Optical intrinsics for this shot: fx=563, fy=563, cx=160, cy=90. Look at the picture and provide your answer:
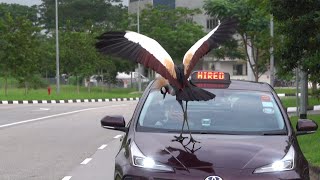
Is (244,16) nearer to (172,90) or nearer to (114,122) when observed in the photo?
(114,122)

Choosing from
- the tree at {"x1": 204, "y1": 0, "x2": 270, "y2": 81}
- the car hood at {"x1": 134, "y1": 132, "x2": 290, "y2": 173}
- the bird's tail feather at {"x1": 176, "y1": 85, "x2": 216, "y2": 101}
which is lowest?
the car hood at {"x1": 134, "y1": 132, "x2": 290, "y2": 173}

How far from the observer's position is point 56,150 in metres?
12.3

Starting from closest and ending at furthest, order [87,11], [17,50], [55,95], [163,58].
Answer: [163,58] < [17,50] < [55,95] < [87,11]

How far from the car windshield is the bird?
21 cm

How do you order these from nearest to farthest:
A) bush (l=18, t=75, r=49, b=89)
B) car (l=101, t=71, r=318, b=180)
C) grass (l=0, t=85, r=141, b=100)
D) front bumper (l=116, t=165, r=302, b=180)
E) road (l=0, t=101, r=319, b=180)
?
front bumper (l=116, t=165, r=302, b=180), car (l=101, t=71, r=318, b=180), road (l=0, t=101, r=319, b=180), grass (l=0, t=85, r=141, b=100), bush (l=18, t=75, r=49, b=89)

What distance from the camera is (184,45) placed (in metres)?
56.8

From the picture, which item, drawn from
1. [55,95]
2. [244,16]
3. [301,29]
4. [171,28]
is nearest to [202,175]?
[301,29]

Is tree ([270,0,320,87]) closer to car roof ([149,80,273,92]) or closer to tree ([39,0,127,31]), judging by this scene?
car roof ([149,80,273,92])

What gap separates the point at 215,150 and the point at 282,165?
563 mm

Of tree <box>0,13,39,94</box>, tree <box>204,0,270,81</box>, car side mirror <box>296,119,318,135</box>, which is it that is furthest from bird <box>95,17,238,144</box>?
tree <box>0,13,39,94</box>

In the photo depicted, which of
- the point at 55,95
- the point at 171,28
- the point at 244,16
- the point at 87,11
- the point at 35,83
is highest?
the point at 87,11

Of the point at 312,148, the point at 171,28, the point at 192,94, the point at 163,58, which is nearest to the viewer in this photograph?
the point at 192,94

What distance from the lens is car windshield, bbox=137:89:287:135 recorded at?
5.41 metres

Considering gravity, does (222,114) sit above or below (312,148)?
above
